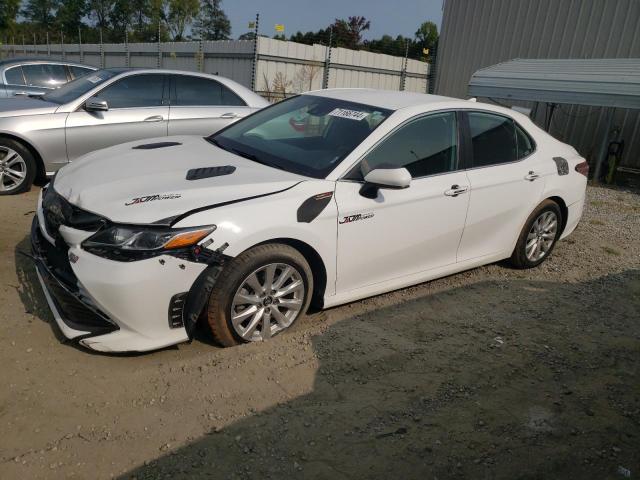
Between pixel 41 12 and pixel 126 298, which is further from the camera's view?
pixel 41 12

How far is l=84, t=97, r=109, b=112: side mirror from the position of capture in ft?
19.6

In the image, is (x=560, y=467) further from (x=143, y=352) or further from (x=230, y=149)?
(x=230, y=149)

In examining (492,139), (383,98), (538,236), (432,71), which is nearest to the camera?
(383,98)

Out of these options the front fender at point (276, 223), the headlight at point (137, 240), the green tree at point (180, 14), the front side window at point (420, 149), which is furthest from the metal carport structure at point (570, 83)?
the green tree at point (180, 14)

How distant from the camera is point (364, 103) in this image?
412cm

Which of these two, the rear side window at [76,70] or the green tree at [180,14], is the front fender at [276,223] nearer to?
the rear side window at [76,70]

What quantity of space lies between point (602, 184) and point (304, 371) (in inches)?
375

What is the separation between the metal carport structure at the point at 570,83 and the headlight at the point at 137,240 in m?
9.12

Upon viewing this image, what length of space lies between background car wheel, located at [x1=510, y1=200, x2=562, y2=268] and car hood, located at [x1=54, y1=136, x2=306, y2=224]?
249 cm

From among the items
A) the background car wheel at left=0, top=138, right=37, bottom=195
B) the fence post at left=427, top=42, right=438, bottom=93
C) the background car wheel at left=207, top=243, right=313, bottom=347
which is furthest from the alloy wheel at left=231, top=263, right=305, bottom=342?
the fence post at left=427, top=42, right=438, bottom=93

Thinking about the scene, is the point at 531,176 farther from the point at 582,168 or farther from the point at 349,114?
the point at 349,114

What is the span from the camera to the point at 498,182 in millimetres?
4340

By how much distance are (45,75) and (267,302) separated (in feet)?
25.3

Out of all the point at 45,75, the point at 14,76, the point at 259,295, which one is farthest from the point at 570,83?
the point at 14,76
